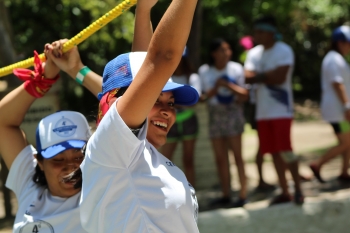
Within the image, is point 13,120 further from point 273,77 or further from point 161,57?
point 273,77

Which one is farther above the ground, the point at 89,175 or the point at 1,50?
the point at 89,175

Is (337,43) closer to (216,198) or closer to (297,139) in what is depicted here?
(216,198)

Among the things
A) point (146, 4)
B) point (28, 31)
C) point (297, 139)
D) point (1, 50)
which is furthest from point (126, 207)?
point (297, 139)

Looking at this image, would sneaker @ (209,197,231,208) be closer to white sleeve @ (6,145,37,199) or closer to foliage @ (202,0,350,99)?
white sleeve @ (6,145,37,199)

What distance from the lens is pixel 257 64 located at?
259 inches

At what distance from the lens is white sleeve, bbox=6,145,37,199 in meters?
2.90

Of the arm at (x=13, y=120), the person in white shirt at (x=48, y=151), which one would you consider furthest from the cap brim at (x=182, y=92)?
the arm at (x=13, y=120)

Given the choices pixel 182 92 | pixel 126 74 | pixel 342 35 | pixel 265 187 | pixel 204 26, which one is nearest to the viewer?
pixel 126 74

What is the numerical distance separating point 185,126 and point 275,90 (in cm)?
102

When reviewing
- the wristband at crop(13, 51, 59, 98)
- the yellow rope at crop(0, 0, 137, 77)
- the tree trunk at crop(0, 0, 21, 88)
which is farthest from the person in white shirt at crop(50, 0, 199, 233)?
the tree trunk at crop(0, 0, 21, 88)

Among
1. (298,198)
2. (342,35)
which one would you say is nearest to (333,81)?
(342,35)

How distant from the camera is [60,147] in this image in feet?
9.06

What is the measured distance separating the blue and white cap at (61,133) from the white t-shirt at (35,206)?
0.43 feet

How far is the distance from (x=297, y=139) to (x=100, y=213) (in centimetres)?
1088
